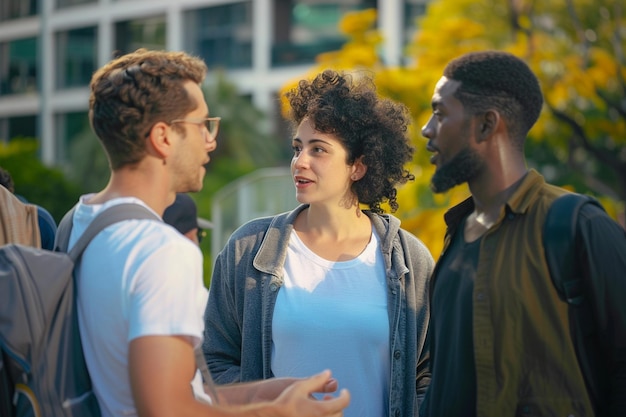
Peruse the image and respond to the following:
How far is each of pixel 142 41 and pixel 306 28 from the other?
31.5 ft

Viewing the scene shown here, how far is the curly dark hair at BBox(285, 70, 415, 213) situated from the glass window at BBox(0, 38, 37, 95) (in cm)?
4893

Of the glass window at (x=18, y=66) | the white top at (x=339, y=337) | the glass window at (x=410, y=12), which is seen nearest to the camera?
the white top at (x=339, y=337)

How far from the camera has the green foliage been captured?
3120 centimetres

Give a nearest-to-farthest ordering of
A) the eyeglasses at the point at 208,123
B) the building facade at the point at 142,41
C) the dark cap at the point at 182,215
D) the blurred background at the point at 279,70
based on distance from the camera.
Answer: the eyeglasses at the point at 208,123 < the dark cap at the point at 182,215 < the blurred background at the point at 279,70 < the building facade at the point at 142,41

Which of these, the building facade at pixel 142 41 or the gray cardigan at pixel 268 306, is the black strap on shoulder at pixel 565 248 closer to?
the gray cardigan at pixel 268 306

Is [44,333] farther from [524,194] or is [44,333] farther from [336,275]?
[336,275]

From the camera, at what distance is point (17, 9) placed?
174ft

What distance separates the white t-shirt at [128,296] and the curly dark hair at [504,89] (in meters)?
1.10

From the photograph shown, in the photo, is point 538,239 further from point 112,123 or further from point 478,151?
point 112,123

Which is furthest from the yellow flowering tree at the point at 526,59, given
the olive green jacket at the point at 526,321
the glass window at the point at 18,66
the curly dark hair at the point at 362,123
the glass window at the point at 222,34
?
the glass window at the point at 18,66

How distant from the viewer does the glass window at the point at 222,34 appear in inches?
1660

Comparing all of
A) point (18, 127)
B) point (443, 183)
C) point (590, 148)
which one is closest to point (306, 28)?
point (18, 127)

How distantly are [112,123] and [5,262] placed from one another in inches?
18.9

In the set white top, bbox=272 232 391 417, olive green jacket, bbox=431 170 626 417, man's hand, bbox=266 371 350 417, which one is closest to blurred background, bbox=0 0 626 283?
white top, bbox=272 232 391 417
